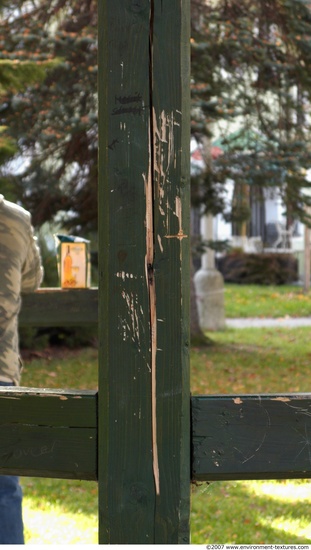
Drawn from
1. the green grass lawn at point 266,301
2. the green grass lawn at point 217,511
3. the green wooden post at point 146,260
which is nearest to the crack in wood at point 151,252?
the green wooden post at point 146,260

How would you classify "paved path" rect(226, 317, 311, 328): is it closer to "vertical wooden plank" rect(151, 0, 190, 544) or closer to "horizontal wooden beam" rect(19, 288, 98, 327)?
"horizontal wooden beam" rect(19, 288, 98, 327)

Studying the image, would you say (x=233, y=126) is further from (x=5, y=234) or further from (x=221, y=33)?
Result: (x=5, y=234)

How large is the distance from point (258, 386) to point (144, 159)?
25.6 feet

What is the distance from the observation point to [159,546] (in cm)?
203

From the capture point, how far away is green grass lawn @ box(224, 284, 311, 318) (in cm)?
1828

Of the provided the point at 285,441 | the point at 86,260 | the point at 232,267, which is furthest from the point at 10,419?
A: the point at 232,267

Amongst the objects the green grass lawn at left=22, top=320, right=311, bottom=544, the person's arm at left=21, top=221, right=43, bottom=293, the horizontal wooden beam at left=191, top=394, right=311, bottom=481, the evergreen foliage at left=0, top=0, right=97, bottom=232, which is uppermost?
the evergreen foliage at left=0, top=0, right=97, bottom=232

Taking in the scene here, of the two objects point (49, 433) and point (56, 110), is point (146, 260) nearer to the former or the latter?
point (49, 433)

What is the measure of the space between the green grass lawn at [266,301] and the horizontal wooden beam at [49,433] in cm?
1602

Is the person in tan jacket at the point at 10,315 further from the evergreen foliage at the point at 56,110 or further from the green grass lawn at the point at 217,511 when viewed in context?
the evergreen foliage at the point at 56,110

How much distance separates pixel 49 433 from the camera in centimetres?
212

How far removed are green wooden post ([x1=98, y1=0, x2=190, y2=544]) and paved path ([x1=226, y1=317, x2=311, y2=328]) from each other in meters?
14.4

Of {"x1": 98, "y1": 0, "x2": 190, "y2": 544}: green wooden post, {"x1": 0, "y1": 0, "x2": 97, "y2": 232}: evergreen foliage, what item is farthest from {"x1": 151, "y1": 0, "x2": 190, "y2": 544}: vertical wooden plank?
{"x1": 0, "y1": 0, "x2": 97, "y2": 232}: evergreen foliage

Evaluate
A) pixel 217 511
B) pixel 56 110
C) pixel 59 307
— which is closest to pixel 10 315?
pixel 59 307
